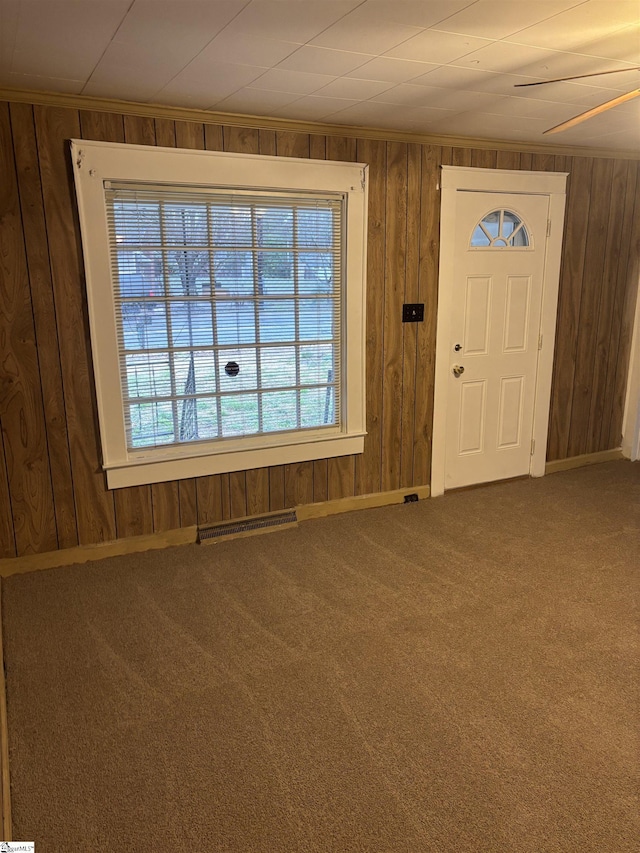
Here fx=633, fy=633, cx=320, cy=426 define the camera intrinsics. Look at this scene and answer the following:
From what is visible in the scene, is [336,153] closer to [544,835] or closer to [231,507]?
[231,507]

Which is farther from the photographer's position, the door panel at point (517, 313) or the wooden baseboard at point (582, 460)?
the wooden baseboard at point (582, 460)

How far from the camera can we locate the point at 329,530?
12.6 feet

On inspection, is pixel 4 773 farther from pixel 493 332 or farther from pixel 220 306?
pixel 493 332

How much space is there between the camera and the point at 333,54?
2.31m

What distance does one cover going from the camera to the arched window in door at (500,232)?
13.6 ft

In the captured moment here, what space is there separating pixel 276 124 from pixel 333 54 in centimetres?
113

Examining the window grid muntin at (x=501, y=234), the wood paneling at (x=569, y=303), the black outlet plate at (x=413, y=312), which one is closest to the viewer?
the black outlet plate at (x=413, y=312)

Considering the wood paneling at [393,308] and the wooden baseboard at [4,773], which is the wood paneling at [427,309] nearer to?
the wood paneling at [393,308]

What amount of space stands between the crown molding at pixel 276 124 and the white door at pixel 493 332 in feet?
1.01

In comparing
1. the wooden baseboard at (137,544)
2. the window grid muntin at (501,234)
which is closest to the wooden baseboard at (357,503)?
the wooden baseboard at (137,544)

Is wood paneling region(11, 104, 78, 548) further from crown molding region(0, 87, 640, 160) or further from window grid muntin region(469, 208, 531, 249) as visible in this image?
window grid muntin region(469, 208, 531, 249)

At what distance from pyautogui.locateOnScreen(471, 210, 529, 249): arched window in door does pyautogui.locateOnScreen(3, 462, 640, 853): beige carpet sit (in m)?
1.91

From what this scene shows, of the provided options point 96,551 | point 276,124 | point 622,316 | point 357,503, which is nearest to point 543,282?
point 622,316

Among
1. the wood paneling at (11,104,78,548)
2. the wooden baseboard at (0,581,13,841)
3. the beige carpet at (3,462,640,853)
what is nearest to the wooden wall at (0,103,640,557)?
the wood paneling at (11,104,78,548)
